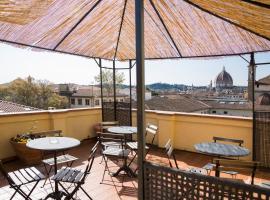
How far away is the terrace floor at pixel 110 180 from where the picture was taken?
3.97 m

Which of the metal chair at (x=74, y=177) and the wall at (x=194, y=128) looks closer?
the metal chair at (x=74, y=177)

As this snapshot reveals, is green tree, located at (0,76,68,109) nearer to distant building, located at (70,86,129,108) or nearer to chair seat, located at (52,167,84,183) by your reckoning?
distant building, located at (70,86,129,108)

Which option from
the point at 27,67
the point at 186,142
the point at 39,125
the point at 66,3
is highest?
the point at 27,67

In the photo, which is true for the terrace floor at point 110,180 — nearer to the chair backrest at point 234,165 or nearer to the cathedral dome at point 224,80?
the chair backrest at point 234,165

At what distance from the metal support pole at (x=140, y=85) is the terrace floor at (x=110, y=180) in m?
1.71

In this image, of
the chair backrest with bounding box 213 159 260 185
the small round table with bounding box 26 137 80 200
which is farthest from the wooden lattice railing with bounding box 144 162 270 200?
the small round table with bounding box 26 137 80 200

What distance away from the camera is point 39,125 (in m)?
6.39

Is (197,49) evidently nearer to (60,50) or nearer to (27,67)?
(60,50)

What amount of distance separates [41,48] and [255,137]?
16.5 feet

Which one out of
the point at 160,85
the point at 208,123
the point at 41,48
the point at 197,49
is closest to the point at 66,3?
the point at 41,48

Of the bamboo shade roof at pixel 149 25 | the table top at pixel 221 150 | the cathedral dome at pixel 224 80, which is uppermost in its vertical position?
the cathedral dome at pixel 224 80

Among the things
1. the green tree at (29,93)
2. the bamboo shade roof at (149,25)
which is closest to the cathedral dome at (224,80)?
the green tree at (29,93)

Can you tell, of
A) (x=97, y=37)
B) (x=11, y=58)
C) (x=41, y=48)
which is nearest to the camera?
(x=41, y=48)

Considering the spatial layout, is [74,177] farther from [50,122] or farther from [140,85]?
[50,122]
